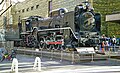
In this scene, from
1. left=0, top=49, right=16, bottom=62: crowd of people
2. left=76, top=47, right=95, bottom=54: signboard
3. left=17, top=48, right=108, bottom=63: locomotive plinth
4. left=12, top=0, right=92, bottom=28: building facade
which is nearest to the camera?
left=17, top=48, right=108, bottom=63: locomotive plinth

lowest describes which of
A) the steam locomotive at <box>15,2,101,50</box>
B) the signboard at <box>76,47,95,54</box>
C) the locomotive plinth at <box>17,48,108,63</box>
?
the locomotive plinth at <box>17,48,108,63</box>

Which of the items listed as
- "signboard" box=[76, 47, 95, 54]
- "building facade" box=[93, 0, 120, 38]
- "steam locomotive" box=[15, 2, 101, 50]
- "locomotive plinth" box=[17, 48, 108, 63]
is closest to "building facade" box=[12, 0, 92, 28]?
"building facade" box=[93, 0, 120, 38]

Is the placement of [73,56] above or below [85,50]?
below

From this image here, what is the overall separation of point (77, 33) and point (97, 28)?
2.09m

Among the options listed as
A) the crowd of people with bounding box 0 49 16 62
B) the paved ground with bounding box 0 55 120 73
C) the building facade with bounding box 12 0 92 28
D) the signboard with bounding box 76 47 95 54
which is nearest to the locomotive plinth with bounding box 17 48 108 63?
the signboard with bounding box 76 47 95 54

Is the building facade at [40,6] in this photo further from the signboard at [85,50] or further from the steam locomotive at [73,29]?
the signboard at [85,50]

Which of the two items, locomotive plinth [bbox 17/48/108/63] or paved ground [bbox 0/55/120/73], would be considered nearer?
paved ground [bbox 0/55/120/73]

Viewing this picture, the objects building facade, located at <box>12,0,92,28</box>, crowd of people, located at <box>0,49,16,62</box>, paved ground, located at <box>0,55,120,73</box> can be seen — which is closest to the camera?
paved ground, located at <box>0,55,120,73</box>

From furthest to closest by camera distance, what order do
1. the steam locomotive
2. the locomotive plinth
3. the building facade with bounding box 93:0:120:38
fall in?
the building facade with bounding box 93:0:120:38 → the steam locomotive → the locomotive plinth

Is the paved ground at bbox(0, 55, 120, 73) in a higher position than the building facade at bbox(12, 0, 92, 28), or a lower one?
lower

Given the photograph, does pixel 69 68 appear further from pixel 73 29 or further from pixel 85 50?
pixel 73 29

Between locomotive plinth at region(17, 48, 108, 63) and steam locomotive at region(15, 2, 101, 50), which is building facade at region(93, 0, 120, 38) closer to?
steam locomotive at region(15, 2, 101, 50)

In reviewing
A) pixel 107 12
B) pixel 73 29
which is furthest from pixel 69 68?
pixel 107 12

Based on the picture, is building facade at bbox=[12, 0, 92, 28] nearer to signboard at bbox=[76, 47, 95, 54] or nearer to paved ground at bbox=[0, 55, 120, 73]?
signboard at bbox=[76, 47, 95, 54]
